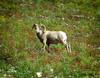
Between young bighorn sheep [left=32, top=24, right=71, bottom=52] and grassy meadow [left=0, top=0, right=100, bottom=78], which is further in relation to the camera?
young bighorn sheep [left=32, top=24, right=71, bottom=52]

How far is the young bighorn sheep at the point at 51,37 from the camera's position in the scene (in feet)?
61.9

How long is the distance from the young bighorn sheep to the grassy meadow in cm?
41

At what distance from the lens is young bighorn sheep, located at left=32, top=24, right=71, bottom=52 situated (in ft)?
61.9

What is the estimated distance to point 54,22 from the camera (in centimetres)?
2534

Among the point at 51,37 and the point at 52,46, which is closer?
the point at 51,37

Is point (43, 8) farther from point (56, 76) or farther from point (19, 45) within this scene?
point (56, 76)

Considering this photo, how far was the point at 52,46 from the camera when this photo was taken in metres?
19.9

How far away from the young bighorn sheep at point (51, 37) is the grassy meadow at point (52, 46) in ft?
1.36

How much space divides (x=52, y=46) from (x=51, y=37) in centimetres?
99

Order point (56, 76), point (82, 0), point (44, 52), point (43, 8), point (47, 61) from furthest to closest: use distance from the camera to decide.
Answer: point (82, 0)
point (43, 8)
point (44, 52)
point (47, 61)
point (56, 76)

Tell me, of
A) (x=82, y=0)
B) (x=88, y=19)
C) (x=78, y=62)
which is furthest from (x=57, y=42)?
(x=82, y=0)

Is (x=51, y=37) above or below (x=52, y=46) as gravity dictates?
above

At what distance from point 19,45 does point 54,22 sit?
6379 mm

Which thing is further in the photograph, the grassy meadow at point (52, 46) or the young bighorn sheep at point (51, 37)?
the young bighorn sheep at point (51, 37)
